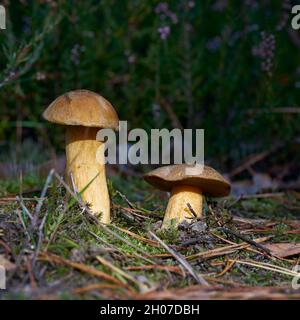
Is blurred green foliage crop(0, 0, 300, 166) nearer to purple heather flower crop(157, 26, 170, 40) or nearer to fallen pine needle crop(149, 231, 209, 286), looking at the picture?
purple heather flower crop(157, 26, 170, 40)

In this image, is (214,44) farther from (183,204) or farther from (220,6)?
(183,204)

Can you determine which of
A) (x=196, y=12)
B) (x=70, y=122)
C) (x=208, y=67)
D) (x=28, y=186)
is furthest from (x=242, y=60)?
(x=70, y=122)

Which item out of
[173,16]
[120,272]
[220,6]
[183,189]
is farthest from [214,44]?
[120,272]

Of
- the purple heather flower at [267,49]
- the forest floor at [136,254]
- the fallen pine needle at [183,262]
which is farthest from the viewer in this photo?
the purple heather flower at [267,49]

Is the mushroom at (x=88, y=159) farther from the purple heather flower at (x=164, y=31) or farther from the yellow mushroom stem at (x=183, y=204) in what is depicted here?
the purple heather flower at (x=164, y=31)

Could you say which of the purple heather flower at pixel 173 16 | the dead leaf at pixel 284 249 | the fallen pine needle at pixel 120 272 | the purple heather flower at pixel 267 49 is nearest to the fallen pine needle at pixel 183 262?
the fallen pine needle at pixel 120 272

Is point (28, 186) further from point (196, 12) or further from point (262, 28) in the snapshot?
point (262, 28)
